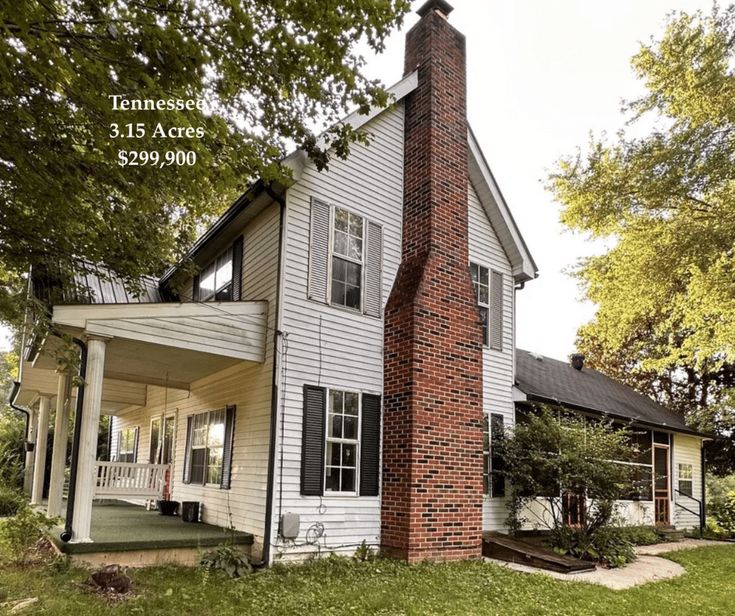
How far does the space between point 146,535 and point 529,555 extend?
586 cm

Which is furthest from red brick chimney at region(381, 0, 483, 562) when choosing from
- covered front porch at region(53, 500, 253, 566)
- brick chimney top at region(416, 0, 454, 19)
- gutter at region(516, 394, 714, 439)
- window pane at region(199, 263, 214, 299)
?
window pane at region(199, 263, 214, 299)

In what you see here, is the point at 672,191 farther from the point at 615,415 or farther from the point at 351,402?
the point at 351,402

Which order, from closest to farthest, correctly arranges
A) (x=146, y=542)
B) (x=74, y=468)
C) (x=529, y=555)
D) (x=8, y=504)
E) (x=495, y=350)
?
(x=74, y=468) < (x=146, y=542) < (x=529, y=555) < (x=495, y=350) < (x=8, y=504)

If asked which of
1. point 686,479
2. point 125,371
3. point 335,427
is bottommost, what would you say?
point 686,479

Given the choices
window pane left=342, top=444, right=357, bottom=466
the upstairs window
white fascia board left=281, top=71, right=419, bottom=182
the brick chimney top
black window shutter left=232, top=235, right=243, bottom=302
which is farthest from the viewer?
the brick chimney top

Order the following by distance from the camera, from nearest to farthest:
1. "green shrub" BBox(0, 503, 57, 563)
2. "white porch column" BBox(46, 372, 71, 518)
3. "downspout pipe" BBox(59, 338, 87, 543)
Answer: "downspout pipe" BBox(59, 338, 87, 543) → "green shrub" BBox(0, 503, 57, 563) → "white porch column" BBox(46, 372, 71, 518)

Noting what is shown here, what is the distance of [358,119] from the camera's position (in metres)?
9.83

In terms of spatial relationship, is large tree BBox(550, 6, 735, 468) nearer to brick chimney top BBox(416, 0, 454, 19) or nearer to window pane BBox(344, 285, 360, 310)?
brick chimney top BBox(416, 0, 454, 19)

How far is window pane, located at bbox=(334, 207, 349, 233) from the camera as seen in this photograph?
9.68 m

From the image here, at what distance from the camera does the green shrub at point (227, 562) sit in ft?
25.2

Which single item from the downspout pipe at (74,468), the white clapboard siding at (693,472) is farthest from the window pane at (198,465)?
the white clapboard siding at (693,472)

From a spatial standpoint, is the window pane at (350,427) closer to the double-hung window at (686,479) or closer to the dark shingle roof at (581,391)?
the dark shingle roof at (581,391)

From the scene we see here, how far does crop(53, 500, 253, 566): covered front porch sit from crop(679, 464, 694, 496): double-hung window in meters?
13.9

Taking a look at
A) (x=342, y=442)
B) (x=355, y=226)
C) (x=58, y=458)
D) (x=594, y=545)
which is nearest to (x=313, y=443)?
(x=342, y=442)
